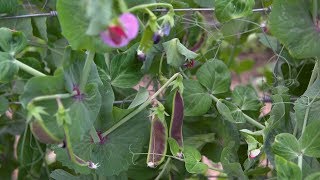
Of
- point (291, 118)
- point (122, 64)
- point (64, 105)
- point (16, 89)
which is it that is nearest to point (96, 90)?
point (64, 105)

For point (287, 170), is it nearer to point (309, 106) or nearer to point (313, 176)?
point (313, 176)

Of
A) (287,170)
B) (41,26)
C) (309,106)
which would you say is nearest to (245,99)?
(309,106)

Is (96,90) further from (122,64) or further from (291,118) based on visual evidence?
(291,118)

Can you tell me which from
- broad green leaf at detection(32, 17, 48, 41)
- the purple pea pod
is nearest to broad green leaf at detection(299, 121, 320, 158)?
the purple pea pod

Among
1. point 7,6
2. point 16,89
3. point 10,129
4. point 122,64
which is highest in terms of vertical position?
point 7,6

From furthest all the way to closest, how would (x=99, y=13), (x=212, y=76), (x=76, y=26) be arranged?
1. (x=212, y=76)
2. (x=76, y=26)
3. (x=99, y=13)

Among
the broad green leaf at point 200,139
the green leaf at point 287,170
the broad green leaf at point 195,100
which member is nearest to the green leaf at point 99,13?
the green leaf at point 287,170
